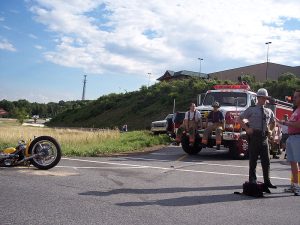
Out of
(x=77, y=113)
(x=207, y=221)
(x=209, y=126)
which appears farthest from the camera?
(x=77, y=113)

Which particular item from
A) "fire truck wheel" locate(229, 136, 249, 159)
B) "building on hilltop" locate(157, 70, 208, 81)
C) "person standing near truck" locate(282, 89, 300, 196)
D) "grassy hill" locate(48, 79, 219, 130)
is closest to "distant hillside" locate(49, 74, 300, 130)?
"grassy hill" locate(48, 79, 219, 130)

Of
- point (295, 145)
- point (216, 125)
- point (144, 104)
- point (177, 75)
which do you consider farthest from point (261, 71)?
point (295, 145)

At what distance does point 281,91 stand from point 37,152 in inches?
1368

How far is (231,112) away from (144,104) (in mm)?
45709

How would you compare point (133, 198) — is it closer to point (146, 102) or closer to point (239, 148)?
point (239, 148)

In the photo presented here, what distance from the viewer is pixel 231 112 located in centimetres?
1434

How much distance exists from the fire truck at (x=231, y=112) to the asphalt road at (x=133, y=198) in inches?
146

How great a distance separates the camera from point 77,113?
74.5m

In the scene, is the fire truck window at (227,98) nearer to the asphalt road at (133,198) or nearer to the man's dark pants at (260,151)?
the asphalt road at (133,198)

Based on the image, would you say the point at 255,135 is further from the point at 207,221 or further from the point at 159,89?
the point at 159,89

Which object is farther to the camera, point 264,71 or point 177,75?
point 177,75

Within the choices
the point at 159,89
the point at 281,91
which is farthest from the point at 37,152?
the point at 159,89

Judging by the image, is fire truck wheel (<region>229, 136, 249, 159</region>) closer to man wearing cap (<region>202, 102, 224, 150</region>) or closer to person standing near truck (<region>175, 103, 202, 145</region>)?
man wearing cap (<region>202, 102, 224, 150</region>)

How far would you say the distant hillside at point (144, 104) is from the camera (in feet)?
147
